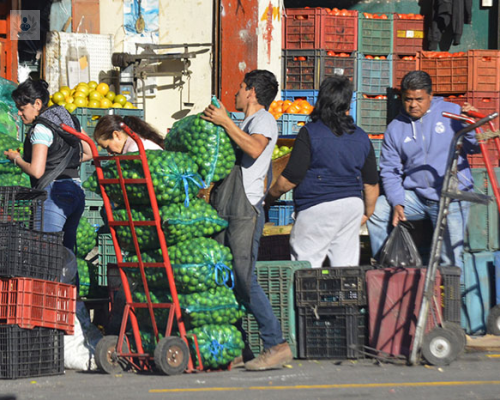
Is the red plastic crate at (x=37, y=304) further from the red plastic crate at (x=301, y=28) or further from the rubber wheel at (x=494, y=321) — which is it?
the red plastic crate at (x=301, y=28)

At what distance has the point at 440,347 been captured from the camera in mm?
6301

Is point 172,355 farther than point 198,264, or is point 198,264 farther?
point 198,264

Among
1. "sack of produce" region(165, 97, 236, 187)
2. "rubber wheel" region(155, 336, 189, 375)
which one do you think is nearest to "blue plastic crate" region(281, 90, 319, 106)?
"sack of produce" region(165, 97, 236, 187)

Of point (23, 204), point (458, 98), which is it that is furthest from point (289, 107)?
point (23, 204)

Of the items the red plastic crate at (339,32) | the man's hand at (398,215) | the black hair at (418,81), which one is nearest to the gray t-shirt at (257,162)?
the man's hand at (398,215)

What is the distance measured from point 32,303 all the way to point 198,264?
1158 mm

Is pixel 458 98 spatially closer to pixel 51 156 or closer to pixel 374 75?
pixel 374 75

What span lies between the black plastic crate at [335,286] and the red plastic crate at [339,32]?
7.56 meters

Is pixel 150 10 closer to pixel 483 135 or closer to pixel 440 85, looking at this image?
pixel 440 85

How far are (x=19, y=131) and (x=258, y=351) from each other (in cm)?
576

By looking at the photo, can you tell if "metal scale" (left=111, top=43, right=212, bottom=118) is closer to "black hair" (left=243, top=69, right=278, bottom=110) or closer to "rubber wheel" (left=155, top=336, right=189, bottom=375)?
"black hair" (left=243, top=69, right=278, bottom=110)

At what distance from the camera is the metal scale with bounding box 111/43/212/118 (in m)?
13.8

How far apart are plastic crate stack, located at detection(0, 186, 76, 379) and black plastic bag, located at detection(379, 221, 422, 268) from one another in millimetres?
2321

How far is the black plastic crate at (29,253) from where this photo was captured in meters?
6.12
